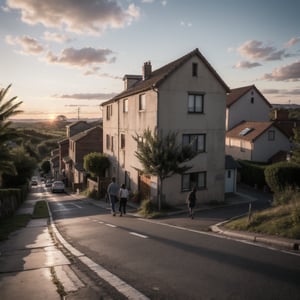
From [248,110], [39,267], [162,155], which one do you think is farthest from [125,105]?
[248,110]

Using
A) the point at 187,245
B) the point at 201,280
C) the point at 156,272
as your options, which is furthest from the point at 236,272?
the point at 187,245

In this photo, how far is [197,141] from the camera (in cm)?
2216

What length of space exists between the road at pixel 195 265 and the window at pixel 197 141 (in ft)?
36.3

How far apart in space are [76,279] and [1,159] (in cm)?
983

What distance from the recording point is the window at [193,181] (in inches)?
856

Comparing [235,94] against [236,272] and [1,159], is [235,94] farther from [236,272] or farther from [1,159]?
[236,272]

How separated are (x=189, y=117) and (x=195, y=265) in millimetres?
15227

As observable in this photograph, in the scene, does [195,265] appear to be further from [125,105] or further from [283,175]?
[125,105]

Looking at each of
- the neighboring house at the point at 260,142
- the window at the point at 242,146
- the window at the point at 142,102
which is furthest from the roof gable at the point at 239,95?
the window at the point at 142,102

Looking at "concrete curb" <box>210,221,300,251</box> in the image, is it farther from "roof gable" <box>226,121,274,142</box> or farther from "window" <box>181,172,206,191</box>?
"roof gable" <box>226,121,274,142</box>

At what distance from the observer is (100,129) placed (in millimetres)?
47312

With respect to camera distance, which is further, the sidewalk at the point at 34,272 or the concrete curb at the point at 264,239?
the concrete curb at the point at 264,239

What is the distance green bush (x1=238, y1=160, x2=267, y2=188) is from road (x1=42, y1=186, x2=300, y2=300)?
→ 1975 centimetres

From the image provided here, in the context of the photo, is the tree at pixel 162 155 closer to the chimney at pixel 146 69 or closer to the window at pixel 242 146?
the chimney at pixel 146 69
